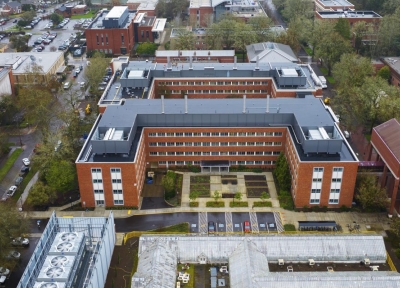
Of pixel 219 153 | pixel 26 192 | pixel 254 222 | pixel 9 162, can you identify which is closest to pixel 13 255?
pixel 26 192

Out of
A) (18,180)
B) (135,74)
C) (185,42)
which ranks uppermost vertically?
(135,74)

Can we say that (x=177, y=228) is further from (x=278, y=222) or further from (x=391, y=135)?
(x=391, y=135)

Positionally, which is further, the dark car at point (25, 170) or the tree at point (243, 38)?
the tree at point (243, 38)

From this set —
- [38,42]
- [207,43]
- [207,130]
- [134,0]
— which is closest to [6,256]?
[207,130]

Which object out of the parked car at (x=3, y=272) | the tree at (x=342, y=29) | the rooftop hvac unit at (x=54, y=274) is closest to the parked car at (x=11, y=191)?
the parked car at (x=3, y=272)

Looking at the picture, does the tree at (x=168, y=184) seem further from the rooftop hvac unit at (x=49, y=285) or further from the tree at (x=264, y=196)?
the rooftop hvac unit at (x=49, y=285)

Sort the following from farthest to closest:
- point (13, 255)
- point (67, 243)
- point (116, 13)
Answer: point (116, 13) < point (13, 255) < point (67, 243)
